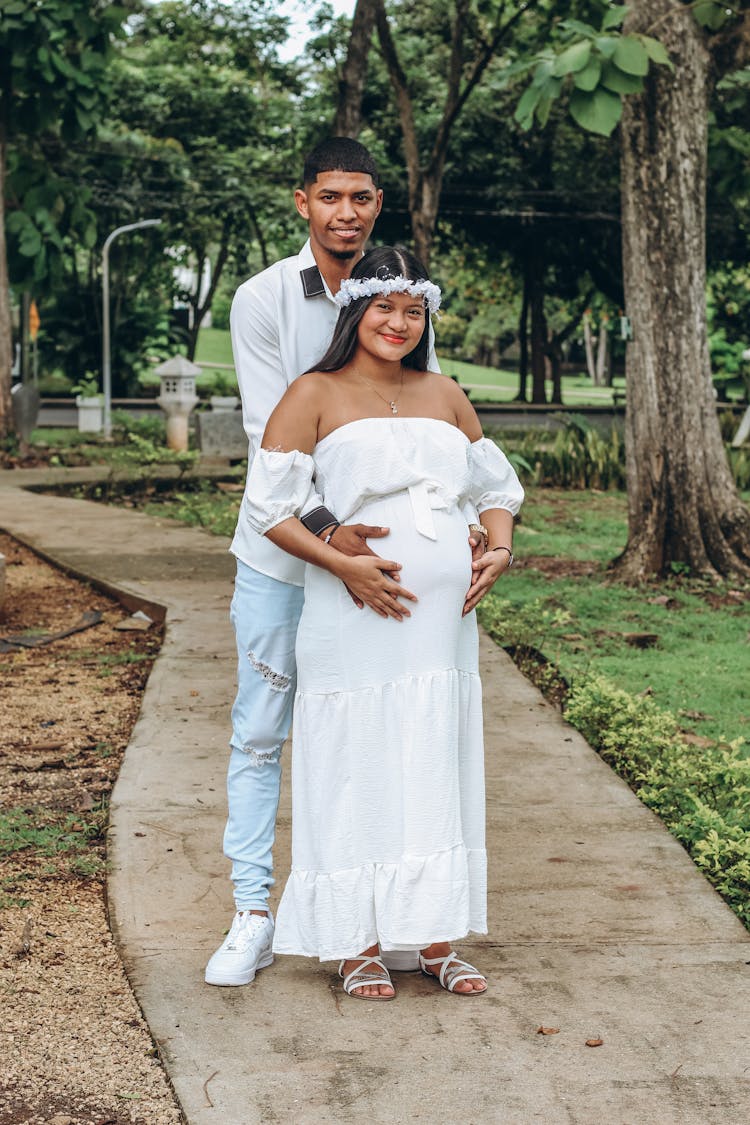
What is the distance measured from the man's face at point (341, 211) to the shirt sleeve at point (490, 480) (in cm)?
56

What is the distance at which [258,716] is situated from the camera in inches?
136

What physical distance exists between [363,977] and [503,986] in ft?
1.06

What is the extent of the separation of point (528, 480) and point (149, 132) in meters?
20.2

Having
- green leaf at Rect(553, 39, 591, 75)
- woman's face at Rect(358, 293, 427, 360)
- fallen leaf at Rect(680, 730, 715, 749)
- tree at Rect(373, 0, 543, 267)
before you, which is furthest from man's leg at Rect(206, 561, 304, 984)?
tree at Rect(373, 0, 543, 267)

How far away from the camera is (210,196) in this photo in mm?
30969

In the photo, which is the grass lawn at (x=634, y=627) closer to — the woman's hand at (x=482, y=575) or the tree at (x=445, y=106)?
the woman's hand at (x=482, y=575)

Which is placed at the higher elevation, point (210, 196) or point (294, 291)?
point (210, 196)

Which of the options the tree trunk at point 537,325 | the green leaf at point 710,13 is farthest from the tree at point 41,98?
the tree trunk at point 537,325

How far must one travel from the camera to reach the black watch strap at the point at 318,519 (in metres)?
3.23

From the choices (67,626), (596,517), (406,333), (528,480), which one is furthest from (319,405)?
(528,480)

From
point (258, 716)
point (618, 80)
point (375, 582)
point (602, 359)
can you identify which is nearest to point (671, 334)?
point (618, 80)

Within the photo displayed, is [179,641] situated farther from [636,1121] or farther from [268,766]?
[636,1121]

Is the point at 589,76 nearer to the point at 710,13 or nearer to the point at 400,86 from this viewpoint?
the point at 710,13

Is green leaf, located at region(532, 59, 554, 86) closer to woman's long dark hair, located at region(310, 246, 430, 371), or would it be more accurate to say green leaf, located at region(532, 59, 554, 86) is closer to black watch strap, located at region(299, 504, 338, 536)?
woman's long dark hair, located at region(310, 246, 430, 371)
